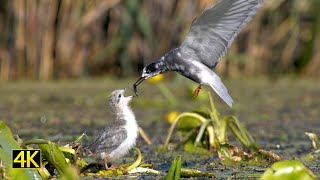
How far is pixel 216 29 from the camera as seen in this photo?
12.6ft

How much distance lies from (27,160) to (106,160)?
606 mm

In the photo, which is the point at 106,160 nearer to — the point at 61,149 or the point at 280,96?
the point at 61,149

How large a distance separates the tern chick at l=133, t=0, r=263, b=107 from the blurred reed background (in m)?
3.58

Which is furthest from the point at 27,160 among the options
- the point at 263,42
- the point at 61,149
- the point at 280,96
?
the point at 263,42

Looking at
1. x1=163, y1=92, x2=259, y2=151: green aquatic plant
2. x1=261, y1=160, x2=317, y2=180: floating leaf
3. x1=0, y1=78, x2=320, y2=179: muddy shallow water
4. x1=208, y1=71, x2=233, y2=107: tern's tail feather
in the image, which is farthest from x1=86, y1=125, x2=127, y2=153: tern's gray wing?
x1=261, y1=160, x2=317, y2=180: floating leaf

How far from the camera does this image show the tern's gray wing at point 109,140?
3562 millimetres

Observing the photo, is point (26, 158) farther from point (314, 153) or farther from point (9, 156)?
point (314, 153)

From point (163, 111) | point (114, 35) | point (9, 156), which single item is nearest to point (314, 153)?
point (9, 156)

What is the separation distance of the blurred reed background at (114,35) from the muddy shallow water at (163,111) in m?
0.23

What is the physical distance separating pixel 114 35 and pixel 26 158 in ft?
16.4

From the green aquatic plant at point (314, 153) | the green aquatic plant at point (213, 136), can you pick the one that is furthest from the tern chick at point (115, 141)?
the green aquatic plant at point (314, 153)

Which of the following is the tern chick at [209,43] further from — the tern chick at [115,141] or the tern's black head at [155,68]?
the tern chick at [115,141]

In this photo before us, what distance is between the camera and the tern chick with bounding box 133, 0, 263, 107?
12.3 feet

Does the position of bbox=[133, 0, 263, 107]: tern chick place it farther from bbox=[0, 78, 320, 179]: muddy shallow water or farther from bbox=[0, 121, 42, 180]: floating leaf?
bbox=[0, 121, 42, 180]: floating leaf
